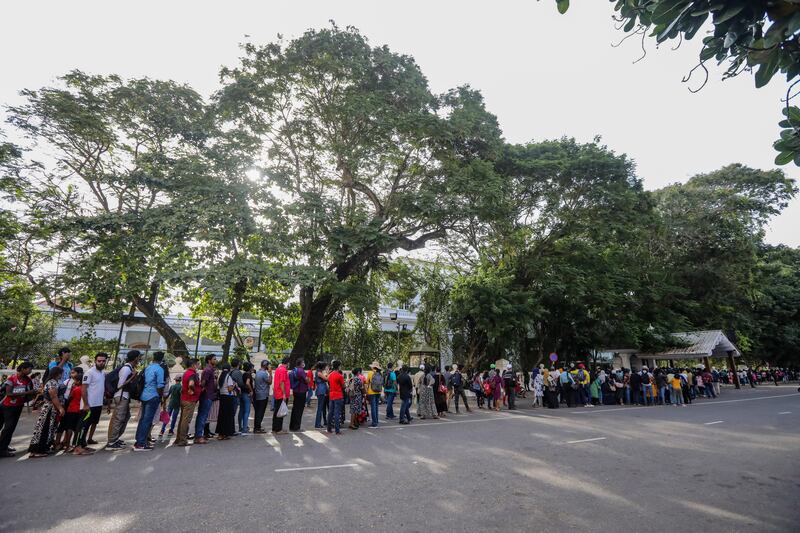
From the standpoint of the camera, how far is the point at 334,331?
2211cm

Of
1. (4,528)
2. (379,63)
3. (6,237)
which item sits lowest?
(4,528)

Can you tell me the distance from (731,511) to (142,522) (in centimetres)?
654

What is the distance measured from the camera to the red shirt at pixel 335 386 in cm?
1021

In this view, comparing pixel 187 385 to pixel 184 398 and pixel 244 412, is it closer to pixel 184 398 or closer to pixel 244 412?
pixel 184 398

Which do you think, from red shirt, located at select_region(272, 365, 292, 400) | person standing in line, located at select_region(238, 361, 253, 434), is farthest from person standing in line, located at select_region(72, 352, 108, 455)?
red shirt, located at select_region(272, 365, 292, 400)

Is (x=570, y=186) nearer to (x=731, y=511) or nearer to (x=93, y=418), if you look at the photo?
(x=731, y=511)

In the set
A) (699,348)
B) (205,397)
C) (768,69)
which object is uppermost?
(768,69)

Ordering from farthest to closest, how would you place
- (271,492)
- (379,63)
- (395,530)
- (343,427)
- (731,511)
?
1. (379,63)
2. (343,427)
3. (271,492)
4. (731,511)
5. (395,530)

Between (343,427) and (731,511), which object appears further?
(343,427)

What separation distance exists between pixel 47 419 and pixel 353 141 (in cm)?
1364

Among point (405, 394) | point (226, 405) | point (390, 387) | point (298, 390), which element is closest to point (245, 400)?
point (226, 405)

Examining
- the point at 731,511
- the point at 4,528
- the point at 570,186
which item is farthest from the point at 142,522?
the point at 570,186

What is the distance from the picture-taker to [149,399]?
318 inches

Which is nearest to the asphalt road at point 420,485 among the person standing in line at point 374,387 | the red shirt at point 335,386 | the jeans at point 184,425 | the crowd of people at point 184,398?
the jeans at point 184,425
